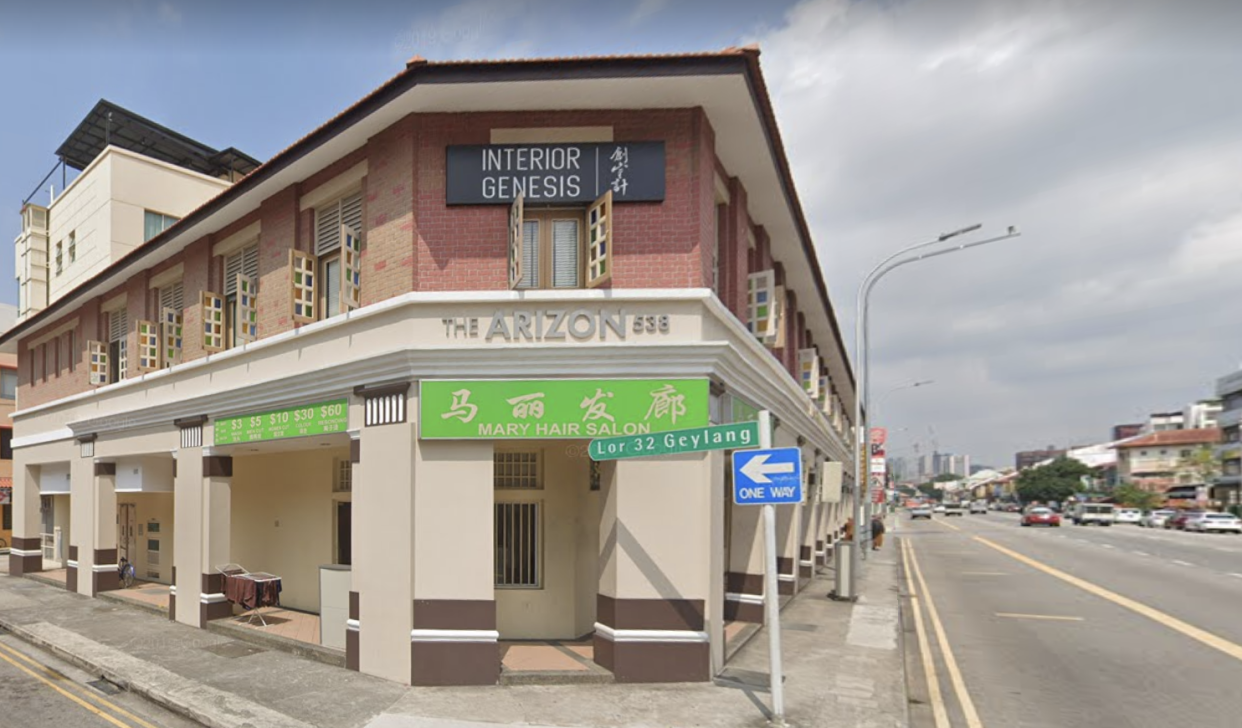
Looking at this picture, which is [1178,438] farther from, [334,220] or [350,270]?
[350,270]

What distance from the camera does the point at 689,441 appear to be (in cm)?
754

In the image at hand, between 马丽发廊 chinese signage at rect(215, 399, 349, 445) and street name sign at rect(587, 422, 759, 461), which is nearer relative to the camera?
street name sign at rect(587, 422, 759, 461)

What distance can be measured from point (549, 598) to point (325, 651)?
342 centimetres

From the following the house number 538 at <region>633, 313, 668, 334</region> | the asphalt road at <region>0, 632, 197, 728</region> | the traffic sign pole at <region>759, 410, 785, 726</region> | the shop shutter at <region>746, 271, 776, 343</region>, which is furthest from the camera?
the shop shutter at <region>746, 271, 776, 343</region>

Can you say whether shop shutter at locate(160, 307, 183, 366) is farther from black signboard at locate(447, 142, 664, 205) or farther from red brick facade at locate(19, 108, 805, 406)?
black signboard at locate(447, 142, 664, 205)

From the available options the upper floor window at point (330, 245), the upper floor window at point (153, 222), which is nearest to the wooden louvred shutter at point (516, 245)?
the upper floor window at point (330, 245)

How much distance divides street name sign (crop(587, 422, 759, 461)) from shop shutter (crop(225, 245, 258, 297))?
8.88 m

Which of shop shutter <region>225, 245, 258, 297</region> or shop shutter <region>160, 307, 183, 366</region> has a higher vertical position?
shop shutter <region>225, 245, 258, 297</region>

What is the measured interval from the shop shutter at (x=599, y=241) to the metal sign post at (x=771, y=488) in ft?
9.80

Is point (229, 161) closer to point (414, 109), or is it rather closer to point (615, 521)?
point (414, 109)

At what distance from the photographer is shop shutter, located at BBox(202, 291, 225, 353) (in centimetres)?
1356

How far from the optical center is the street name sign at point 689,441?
7387mm

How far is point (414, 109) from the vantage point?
9.63 metres

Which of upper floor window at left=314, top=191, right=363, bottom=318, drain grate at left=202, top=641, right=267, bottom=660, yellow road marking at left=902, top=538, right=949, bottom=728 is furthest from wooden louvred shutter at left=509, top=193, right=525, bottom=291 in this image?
yellow road marking at left=902, top=538, right=949, bottom=728
